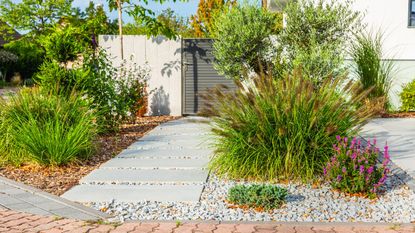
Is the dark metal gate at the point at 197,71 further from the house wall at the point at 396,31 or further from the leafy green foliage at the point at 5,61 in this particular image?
the leafy green foliage at the point at 5,61

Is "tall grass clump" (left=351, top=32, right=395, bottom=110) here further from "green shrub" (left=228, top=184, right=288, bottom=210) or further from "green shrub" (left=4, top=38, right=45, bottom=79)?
"green shrub" (left=4, top=38, right=45, bottom=79)

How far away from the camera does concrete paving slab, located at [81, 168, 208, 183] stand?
632 centimetres

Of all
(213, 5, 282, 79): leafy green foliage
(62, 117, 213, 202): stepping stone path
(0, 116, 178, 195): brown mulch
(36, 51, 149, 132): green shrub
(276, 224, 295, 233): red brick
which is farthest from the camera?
(213, 5, 282, 79): leafy green foliage

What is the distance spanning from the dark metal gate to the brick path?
28.7ft

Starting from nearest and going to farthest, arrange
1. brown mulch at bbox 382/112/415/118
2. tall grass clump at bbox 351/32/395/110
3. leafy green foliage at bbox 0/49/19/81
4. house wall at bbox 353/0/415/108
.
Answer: tall grass clump at bbox 351/32/395/110, brown mulch at bbox 382/112/415/118, house wall at bbox 353/0/415/108, leafy green foliage at bbox 0/49/19/81

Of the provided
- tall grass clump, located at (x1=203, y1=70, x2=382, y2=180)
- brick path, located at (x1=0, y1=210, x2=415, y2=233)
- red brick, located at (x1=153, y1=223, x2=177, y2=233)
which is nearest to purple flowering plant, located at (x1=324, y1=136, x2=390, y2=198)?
tall grass clump, located at (x1=203, y1=70, x2=382, y2=180)

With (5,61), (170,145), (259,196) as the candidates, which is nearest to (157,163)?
(170,145)

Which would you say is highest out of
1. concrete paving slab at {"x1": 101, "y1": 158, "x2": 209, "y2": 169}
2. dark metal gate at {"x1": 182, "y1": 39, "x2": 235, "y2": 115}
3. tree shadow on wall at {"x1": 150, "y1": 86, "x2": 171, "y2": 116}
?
dark metal gate at {"x1": 182, "y1": 39, "x2": 235, "y2": 115}

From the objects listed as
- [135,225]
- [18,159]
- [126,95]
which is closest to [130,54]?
[126,95]

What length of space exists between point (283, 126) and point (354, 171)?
93cm

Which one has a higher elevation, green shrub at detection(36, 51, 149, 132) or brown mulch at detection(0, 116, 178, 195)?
green shrub at detection(36, 51, 149, 132)

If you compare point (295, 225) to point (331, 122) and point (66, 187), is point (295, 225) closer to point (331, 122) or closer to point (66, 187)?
point (331, 122)

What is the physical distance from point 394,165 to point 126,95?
604 cm

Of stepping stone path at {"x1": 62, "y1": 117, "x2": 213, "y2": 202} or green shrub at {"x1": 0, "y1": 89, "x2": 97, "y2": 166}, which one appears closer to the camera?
stepping stone path at {"x1": 62, "y1": 117, "x2": 213, "y2": 202}
